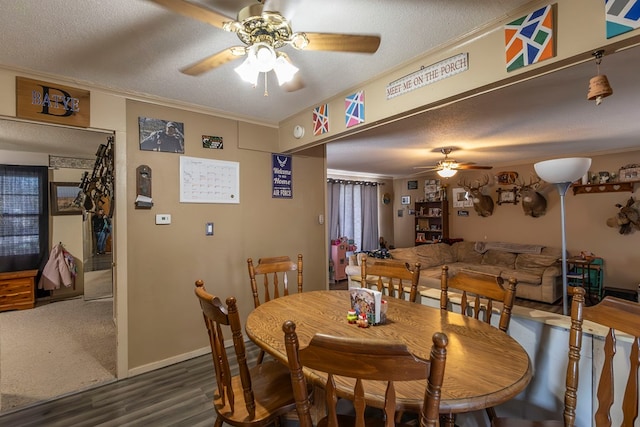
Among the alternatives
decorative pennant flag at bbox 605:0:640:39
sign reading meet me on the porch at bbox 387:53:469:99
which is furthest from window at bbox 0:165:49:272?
decorative pennant flag at bbox 605:0:640:39

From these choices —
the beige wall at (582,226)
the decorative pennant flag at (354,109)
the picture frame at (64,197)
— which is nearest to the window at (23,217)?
the picture frame at (64,197)

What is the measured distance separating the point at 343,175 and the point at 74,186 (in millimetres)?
4960

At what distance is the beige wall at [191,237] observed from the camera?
254 cm

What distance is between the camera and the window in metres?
4.37

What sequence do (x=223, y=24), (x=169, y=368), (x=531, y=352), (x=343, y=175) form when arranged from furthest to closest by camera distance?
Answer: (x=343, y=175) → (x=169, y=368) → (x=531, y=352) → (x=223, y=24)

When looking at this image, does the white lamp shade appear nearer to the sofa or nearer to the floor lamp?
the floor lamp

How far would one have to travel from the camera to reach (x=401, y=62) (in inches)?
79.1

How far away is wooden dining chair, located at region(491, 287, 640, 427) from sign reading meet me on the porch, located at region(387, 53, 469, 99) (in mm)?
1288

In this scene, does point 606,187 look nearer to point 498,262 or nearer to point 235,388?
point 498,262

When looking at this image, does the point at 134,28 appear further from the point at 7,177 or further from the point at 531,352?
the point at 7,177

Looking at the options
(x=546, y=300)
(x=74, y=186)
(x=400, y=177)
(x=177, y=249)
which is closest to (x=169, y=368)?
(x=177, y=249)

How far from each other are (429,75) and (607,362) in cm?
165

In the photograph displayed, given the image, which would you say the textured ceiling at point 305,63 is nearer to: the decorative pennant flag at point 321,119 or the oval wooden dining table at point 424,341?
the decorative pennant flag at point 321,119

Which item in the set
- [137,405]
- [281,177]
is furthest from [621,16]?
[137,405]
